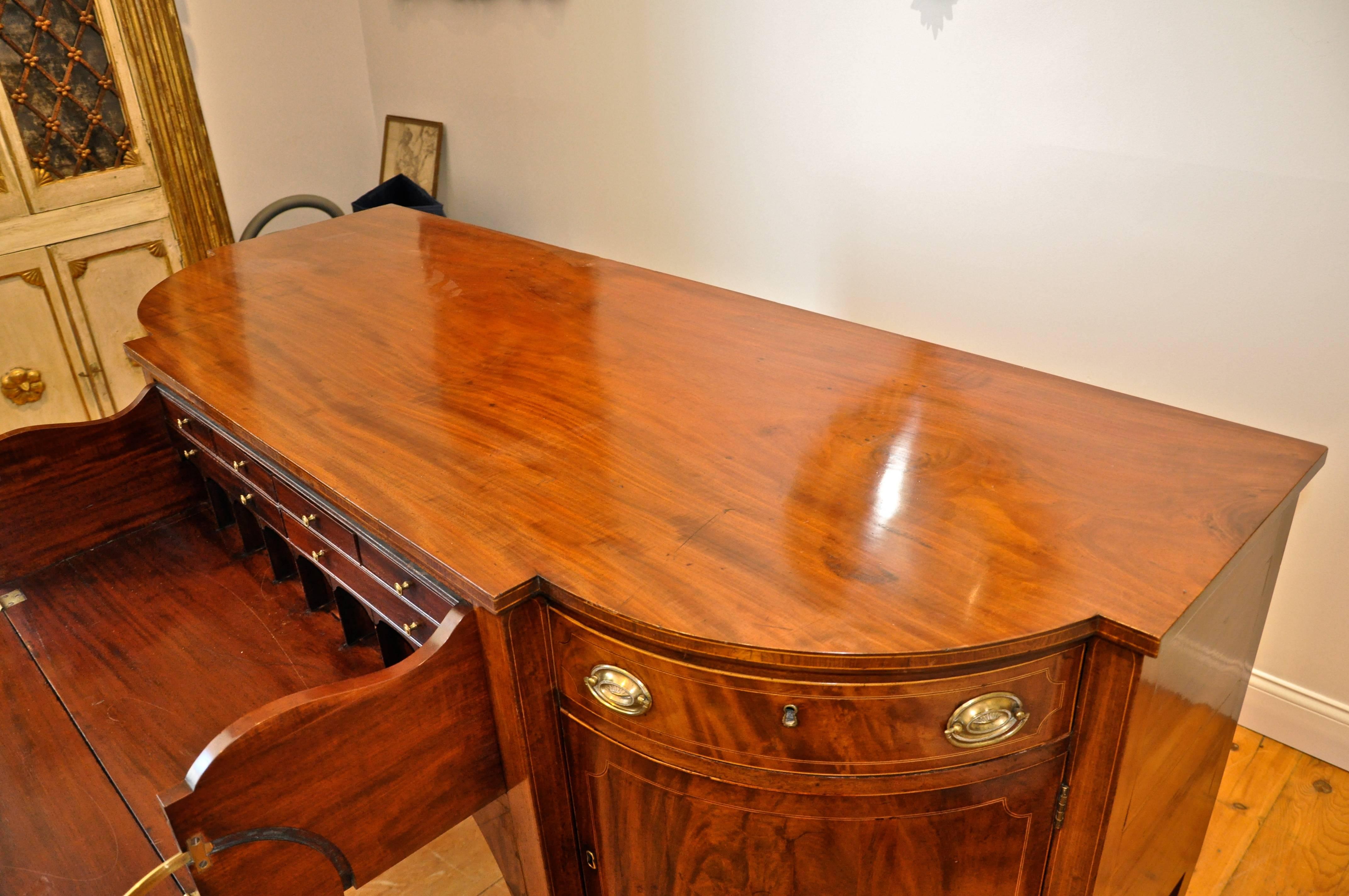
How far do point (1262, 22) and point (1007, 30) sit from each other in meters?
0.44

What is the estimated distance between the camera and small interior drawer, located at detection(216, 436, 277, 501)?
145cm

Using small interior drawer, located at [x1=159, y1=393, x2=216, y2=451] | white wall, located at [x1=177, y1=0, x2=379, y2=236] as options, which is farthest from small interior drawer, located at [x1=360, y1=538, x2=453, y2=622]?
white wall, located at [x1=177, y1=0, x2=379, y2=236]

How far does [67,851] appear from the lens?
115cm

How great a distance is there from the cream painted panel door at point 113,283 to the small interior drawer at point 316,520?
6.26ft

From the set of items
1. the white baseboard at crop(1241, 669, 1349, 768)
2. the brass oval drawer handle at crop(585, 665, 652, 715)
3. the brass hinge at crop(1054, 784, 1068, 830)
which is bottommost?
the white baseboard at crop(1241, 669, 1349, 768)

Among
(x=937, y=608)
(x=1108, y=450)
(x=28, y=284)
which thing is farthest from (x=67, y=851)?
(x=28, y=284)

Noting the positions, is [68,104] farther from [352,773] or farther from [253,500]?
[352,773]

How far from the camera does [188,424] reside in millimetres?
1635

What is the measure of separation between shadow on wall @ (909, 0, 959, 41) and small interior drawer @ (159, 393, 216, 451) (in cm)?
156

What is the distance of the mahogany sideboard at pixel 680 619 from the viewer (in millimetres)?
944

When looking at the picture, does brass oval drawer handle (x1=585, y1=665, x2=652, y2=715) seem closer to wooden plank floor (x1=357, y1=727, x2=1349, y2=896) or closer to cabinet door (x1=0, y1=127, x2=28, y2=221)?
wooden plank floor (x1=357, y1=727, x2=1349, y2=896)

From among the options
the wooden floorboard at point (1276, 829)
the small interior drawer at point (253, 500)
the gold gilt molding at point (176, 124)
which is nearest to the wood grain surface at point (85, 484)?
the small interior drawer at point (253, 500)

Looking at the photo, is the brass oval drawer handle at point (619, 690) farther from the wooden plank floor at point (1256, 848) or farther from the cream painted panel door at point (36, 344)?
the cream painted panel door at point (36, 344)

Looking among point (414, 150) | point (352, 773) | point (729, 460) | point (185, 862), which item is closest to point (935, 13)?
point (729, 460)
